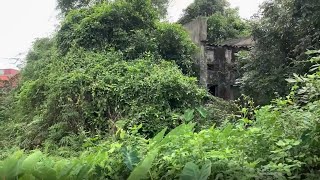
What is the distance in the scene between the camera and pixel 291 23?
7.21m

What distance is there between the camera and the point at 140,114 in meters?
6.80

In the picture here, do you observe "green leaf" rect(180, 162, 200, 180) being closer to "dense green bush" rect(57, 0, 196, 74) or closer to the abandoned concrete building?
"dense green bush" rect(57, 0, 196, 74)

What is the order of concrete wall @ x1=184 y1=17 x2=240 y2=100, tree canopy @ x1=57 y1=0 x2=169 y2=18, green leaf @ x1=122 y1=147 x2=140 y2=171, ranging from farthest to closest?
tree canopy @ x1=57 y1=0 x2=169 y2=18
concrete wall @ x1=184 y1=17 x2=240 y2=100
green leaf @ x1=122 y1=147 x2=140 y2=171

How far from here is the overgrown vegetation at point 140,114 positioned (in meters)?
2.18

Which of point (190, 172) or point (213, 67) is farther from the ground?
point (213, 67)

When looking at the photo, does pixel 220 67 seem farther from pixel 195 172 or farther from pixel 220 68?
pixel 195 172

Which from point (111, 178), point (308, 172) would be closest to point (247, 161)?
point (308, 172)

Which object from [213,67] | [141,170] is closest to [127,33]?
[213,67]

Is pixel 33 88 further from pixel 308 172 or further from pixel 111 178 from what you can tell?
pixel 308 172

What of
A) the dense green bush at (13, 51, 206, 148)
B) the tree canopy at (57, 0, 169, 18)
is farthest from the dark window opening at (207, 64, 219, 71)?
the tree canopy at (57, 0, 169, 18)

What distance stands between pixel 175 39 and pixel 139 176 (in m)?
7.62

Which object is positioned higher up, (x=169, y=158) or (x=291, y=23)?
(x=291, y=23)

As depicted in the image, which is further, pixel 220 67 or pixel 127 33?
pixel 220 67

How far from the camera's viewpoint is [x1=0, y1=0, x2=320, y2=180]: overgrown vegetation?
85.7 inches
